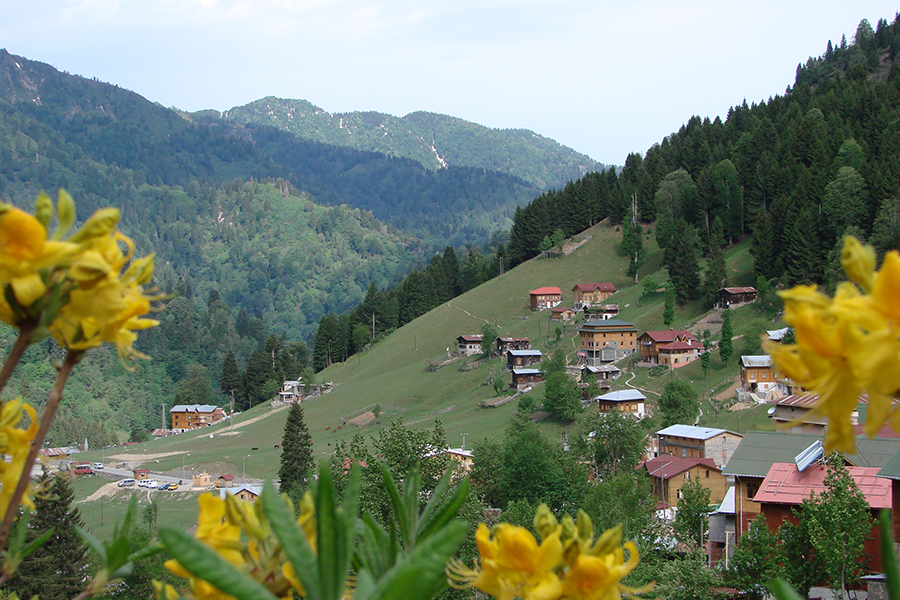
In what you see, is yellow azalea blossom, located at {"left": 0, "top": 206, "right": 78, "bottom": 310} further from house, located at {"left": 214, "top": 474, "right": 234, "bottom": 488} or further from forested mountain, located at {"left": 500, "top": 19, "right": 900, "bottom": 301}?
forested mountain, located at {"left": 500, "top": 19, "right": 900, "bottom": 301}

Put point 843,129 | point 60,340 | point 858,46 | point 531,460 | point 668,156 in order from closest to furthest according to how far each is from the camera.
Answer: point 60,340 < point 531,460 < point 843,129 < point 668,156 < point 858,46

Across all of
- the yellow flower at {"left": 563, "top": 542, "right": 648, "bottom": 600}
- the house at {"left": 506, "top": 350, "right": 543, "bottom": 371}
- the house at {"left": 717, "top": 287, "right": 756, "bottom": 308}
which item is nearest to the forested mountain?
the house at {"left": 717, "top": 287, "right": 756, "bottom": 308}

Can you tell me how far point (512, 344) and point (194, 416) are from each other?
54.1 m

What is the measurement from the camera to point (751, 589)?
61.9ft

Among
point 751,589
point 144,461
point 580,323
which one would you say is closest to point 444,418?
point 580,323

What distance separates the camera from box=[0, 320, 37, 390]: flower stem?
1.33 metres

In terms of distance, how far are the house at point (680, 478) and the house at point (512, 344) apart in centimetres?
3483

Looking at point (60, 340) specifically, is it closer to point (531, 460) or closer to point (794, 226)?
point (531, 460)

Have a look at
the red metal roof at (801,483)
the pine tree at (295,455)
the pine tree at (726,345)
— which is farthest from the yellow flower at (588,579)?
the pine tree at (726,345)

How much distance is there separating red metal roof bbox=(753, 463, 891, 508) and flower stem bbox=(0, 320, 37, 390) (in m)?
22.1

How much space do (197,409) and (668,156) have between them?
2991 inches

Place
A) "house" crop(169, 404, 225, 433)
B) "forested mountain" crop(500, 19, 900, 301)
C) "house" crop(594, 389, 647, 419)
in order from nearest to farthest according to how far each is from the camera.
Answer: "house" crop(594, 389, 647, 419) < "forested mountain" crop(500, 19, 900, 301) < "house" crop(169, 404, 225, 433)

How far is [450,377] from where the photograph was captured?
251 ft

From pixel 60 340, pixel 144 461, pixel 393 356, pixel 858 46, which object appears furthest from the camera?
pixel 858 46
